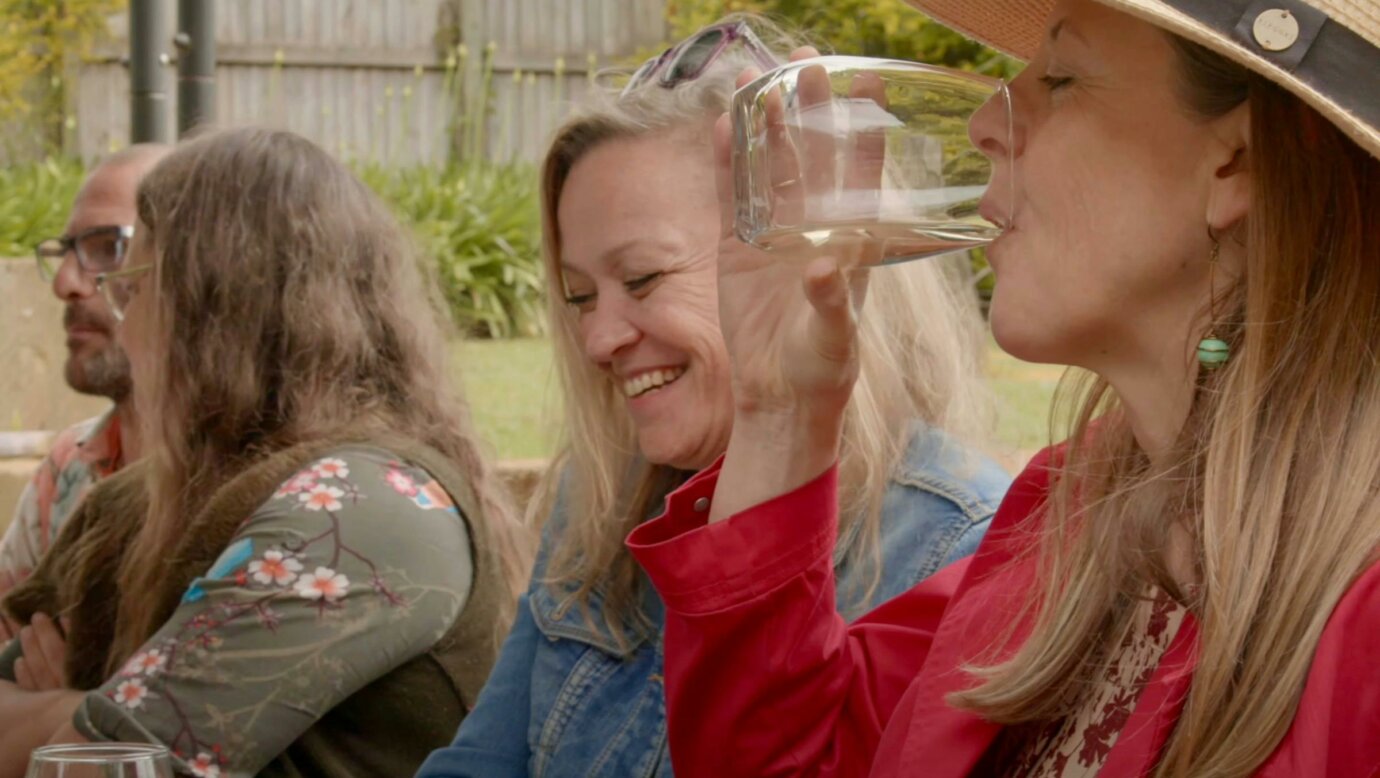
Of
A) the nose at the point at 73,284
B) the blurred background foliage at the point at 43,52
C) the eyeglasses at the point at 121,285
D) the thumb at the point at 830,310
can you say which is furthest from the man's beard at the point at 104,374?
the blurred background foliage at the point at 43,52

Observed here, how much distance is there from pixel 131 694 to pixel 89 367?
1713 millimetres

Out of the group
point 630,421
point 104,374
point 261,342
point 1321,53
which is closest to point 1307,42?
point 1321,53

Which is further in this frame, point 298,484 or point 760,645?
point 298,484

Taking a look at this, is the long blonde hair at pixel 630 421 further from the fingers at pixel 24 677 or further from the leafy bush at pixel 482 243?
the leafy bush at pixel 482 243

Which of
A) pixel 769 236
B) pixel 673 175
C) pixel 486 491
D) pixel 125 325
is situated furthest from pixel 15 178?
pixel 769 236

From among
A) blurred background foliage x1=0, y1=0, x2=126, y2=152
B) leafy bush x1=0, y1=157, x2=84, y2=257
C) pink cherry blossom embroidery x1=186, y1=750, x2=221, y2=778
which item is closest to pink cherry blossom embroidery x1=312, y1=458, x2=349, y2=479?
pink cherry blossom embroidery x1=186, y1=750, x2=221, y2=778

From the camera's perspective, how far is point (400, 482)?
9.20 feet

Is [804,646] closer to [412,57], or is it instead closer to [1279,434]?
[1279,434]

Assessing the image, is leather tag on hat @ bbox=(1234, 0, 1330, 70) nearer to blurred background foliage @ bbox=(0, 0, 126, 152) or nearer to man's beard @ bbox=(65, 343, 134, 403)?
man's beard @ bbox=(65, 343, 134, 403)

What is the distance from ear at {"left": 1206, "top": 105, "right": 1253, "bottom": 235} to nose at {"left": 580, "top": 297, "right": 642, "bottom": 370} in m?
1.19

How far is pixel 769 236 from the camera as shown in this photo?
5.61 ft

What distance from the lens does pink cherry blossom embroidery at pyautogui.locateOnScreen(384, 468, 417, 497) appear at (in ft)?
9.16

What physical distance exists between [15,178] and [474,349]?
3147 mm

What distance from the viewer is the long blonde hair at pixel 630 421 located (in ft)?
7.62
